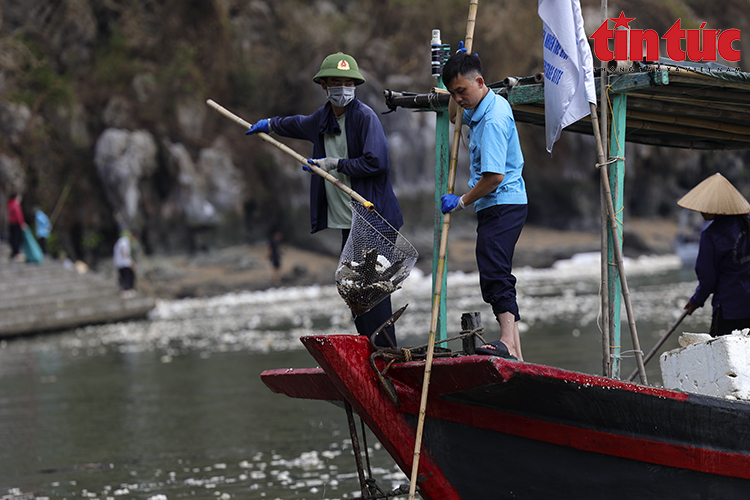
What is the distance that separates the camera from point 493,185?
4.11 m

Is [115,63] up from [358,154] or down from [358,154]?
up

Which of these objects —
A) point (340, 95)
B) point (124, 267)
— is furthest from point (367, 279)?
point (124, 267)

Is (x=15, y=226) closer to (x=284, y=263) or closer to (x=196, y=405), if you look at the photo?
(x=284, y=263)

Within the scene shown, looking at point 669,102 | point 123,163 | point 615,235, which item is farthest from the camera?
point 123,163

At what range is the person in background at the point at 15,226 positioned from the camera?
64.4 ft

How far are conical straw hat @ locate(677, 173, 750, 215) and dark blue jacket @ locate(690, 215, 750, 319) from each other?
6.0 inches

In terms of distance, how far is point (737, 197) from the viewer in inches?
219

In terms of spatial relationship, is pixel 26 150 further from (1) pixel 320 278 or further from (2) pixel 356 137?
(2) pixel 356 137

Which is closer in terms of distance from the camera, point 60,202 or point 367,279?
point 367,279

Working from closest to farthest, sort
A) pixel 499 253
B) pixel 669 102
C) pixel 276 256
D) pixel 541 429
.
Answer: pixel 541 429
pixel 499 253
pixel 669 102
pixel 276 256

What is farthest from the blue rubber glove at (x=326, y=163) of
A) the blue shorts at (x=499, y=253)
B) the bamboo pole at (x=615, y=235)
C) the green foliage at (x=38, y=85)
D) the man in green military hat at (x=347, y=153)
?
the green foliage at (x=38, y=85)

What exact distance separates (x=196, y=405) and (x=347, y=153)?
5.10 metres

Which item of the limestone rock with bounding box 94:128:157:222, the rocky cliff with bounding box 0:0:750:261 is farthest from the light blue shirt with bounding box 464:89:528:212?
the limestone rock with bounding box 94:128:157:222

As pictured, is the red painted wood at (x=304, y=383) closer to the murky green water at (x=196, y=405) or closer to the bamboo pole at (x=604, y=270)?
the murky green water at (x=196, y=405)
